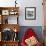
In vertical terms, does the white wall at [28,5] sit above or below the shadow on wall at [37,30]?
above

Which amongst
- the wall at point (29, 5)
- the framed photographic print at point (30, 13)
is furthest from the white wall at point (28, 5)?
the framed photographic print at point (30, 13)

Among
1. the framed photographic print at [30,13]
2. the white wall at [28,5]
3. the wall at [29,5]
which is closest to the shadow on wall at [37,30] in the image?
the wall at [29,5]

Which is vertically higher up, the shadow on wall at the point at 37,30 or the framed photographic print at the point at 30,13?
the framed photographic print at the point at 30,13

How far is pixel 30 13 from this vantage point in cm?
614

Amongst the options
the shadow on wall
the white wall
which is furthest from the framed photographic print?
the shadow on wall

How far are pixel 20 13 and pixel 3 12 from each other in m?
0.66

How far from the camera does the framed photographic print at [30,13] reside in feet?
20.1

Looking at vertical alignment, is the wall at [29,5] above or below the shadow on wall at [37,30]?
above

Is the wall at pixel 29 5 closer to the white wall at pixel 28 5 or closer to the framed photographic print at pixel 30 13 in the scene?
the white wall at pixel 28 5

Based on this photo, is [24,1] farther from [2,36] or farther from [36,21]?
[2,36]

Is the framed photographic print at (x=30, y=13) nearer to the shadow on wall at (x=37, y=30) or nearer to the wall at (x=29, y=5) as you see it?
the wall at (x=29, y=5)

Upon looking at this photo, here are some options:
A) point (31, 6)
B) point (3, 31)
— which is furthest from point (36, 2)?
point (3, 31)

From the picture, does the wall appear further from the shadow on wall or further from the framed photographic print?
the framed photographic print

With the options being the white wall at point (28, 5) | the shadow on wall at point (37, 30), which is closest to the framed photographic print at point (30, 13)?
the white wall at point (28, 5)
